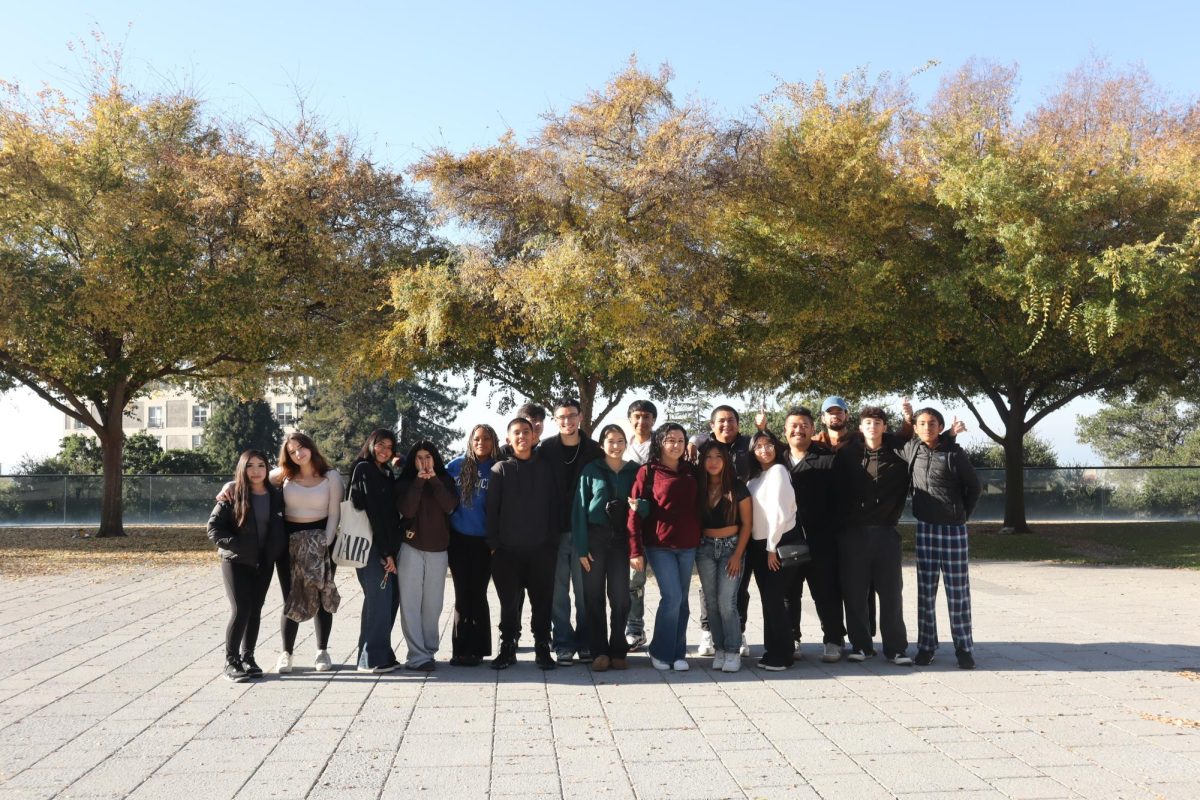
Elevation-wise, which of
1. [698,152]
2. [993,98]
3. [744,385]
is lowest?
[744,385]

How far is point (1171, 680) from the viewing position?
24.1 feet

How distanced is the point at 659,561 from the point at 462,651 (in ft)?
5.54

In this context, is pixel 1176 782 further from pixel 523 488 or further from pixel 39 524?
pixel 39 524

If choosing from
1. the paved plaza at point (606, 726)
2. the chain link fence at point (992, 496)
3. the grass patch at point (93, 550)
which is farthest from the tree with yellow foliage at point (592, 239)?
the chain link fence at point (992, 496)

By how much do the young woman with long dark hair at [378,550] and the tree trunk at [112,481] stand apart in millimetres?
17820

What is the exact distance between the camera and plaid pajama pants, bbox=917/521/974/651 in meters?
7.86

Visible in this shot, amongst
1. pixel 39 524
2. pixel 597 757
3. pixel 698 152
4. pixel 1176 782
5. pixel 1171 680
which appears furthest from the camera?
pixel 39 524

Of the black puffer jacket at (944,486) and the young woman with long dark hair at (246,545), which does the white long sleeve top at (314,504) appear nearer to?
the young woman with long dark hair at (246,545)

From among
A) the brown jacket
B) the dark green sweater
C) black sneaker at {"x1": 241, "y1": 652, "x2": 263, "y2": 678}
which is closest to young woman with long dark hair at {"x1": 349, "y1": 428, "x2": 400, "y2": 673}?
the brown jacket

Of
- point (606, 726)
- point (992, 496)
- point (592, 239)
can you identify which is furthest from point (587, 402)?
point (606, 726)

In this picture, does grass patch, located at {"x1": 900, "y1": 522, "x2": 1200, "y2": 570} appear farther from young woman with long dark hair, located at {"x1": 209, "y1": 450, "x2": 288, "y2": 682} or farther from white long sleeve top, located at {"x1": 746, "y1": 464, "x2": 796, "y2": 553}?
young woman with long dark hair, located at {"x1": 209, "y1": 450, "x2": 288, "y2": 682}

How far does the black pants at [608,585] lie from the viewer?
7730 mm

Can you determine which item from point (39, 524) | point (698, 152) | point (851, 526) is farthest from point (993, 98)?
point (39, 524)

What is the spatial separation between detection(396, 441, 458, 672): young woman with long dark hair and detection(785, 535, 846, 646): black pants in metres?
2.70
